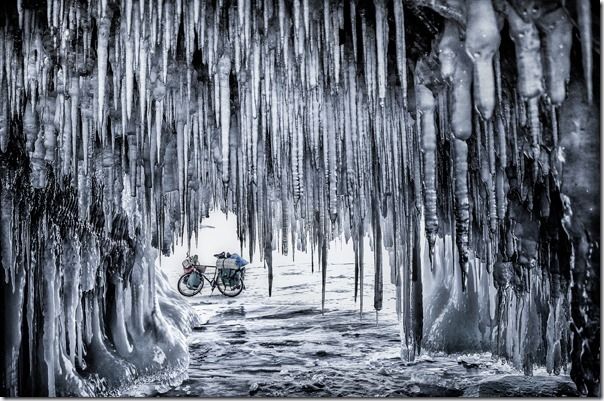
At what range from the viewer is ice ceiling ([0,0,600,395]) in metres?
2.50

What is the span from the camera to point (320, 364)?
718 centimetres

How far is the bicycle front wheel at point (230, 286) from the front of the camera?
15.1 meters

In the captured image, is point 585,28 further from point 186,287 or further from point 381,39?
point 186,287

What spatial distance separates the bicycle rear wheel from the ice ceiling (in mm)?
8648

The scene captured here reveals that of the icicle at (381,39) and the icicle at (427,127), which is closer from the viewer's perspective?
the icicle at (381,39)

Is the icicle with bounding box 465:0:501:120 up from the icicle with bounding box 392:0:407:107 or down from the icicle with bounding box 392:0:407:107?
down

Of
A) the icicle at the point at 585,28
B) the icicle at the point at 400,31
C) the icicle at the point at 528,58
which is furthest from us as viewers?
the icicle at the point at 400,31

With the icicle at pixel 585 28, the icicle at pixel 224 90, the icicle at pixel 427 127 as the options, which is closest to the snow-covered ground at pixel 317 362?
the icicle at pixel 427 127

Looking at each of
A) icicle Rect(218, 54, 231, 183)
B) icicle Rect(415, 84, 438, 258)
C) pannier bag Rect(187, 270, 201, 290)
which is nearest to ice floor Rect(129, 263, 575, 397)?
pannier bag Rect(187, 270, 201, 290)

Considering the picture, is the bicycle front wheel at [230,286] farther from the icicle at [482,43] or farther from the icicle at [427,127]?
the icicle at [482,43]

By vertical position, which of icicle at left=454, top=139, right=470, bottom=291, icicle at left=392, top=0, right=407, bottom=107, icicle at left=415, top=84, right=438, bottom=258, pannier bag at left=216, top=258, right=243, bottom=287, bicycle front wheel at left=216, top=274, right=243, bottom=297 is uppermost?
icicle at left=392, top=0, right=407, bottom=107

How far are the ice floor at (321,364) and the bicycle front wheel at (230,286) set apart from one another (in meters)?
2.53

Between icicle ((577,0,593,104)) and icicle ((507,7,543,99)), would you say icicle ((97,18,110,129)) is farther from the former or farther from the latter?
icicle ((577,0,593,104))

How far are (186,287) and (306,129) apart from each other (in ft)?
39.4
